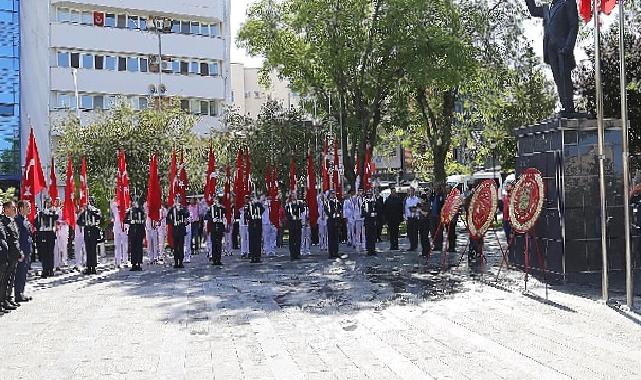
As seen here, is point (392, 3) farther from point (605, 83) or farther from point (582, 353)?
point (582, 353)

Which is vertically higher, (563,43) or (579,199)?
Answer: (563,43)

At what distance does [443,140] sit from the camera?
3828 centimetres

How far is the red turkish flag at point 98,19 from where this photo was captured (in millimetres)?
52612

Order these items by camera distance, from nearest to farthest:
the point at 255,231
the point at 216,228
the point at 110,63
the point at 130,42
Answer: the point at 216,228
the point at 255,231
the point at 110,63
the point at 130,42

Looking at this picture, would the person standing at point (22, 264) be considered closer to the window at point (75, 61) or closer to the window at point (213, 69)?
the window at point (75, 61)

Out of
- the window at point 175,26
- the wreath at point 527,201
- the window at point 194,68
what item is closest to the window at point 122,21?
the window at point 175,26

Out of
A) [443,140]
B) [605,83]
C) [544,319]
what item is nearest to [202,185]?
[443,140]

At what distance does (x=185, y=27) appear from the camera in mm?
56594

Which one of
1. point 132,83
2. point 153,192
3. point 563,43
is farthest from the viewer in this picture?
point 132,83

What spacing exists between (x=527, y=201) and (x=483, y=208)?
92.0 inches

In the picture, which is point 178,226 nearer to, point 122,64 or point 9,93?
point 9,93

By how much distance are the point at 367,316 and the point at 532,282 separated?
445cm

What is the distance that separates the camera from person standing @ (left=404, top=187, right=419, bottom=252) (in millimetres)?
23125

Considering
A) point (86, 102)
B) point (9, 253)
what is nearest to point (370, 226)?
point (9, 253)
